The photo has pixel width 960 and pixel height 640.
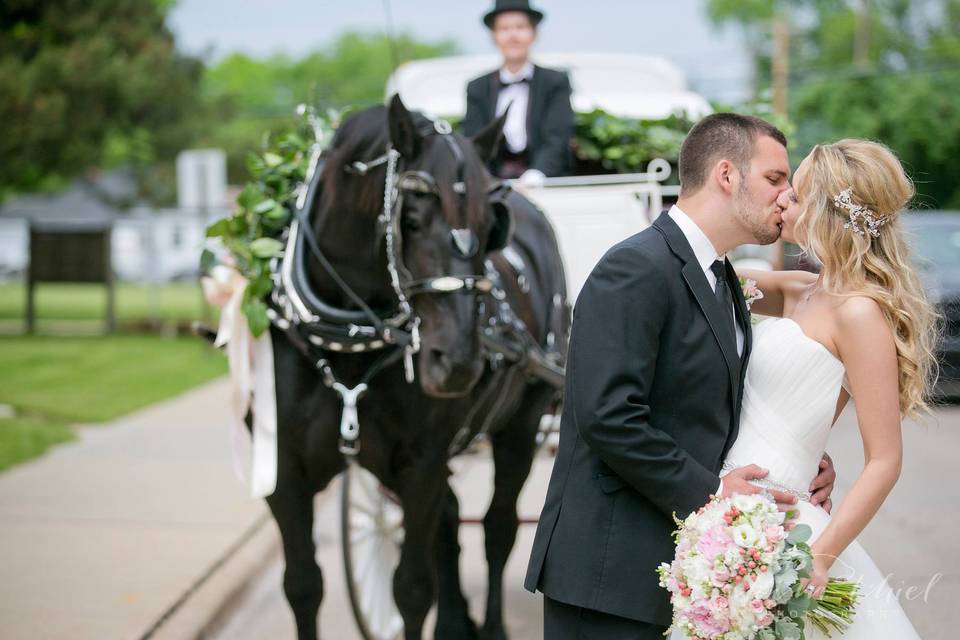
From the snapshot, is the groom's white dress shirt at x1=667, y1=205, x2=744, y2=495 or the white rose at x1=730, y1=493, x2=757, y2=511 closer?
the white rose at x1=730, y1=493, x2=757, y2=511

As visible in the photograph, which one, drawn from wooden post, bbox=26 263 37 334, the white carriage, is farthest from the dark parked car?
wooden post, bbox=26 263 37 334

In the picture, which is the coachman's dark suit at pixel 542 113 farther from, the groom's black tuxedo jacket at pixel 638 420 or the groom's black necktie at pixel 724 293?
the groom's black tuxedo jacket at pixel 638 420

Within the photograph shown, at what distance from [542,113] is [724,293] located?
365 cm

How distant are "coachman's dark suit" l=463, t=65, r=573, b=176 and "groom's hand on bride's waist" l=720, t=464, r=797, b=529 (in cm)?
374

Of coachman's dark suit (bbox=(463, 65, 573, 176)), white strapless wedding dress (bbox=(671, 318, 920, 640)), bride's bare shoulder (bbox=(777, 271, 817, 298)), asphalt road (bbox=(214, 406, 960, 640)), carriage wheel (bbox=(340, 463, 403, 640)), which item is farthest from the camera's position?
coachman's dark suit (bbox=(463, 65, 573, 176))

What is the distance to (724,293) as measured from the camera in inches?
110

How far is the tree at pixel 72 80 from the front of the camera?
65.6ft

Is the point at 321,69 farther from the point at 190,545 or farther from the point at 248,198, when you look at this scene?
the point at 248,198

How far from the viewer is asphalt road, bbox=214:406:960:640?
577cm

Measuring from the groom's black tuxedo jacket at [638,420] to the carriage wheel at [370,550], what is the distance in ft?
9.06

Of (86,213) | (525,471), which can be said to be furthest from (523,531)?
(86,213)

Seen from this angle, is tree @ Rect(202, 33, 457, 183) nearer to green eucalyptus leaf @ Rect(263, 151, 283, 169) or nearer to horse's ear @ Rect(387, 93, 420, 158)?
green eucalyptus leaf @ Rect(263, 151, 283, 169)

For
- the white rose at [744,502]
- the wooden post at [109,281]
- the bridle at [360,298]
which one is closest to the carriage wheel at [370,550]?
the bridle at [360,298]

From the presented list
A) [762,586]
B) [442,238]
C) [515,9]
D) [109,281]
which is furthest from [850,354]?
[109,281]
